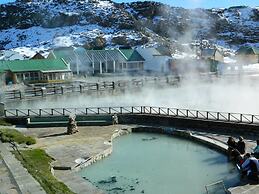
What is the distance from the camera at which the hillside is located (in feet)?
401

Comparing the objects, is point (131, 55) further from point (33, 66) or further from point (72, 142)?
point (72, 142)

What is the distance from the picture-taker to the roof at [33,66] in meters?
50.9

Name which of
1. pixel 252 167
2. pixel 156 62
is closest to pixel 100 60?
pixel 156 62

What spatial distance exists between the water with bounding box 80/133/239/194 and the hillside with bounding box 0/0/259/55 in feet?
305

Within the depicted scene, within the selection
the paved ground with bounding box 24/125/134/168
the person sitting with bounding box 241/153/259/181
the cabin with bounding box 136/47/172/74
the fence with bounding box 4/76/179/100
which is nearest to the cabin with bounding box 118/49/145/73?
the cabin with bounding box 136/47/172/74

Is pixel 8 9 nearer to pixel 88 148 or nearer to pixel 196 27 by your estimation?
pixel 196 27

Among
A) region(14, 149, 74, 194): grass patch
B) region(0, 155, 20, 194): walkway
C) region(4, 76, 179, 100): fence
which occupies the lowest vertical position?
region(14, 149, 74, 194): grass patch

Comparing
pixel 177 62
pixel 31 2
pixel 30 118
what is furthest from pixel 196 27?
Result: pixel 30 118

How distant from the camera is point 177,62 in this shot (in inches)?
2672

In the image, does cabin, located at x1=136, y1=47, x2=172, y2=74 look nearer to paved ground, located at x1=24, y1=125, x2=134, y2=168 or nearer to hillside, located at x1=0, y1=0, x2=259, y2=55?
hillside, located at x1=0, y1=0, x2=259, y2=55

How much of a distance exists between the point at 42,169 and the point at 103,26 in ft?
437

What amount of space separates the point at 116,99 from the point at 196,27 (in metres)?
153

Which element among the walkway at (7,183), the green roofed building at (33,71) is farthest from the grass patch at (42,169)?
the green roofed building at (33,71)

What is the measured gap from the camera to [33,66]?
5212 centimetres
